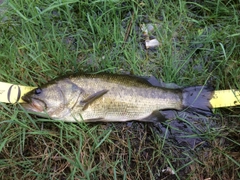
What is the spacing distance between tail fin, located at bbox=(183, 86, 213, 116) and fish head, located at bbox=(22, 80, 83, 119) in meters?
1.26

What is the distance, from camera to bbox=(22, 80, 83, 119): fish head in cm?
308

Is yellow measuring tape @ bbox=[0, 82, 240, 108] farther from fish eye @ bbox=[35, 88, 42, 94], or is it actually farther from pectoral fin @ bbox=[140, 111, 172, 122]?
pectoral fin @ bbox=[140, 111, 172, 122]

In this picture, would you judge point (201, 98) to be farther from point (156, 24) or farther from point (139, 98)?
point (156, 24)

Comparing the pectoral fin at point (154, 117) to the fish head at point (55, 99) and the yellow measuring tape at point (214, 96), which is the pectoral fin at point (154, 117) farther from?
the fish head at point (55, 99)

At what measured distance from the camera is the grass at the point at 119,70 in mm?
3199

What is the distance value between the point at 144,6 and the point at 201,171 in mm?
2309

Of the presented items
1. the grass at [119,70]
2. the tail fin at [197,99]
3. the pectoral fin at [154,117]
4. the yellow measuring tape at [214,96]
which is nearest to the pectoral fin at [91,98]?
the grass at [119,70]

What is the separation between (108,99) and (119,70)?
587 mm

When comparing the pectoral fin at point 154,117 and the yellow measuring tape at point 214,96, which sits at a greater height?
the yellow measuring tape at point 214,96

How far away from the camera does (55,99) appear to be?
3.09 metres

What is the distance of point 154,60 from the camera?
3.64 meters

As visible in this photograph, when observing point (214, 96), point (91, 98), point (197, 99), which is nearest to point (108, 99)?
point (91, 98)

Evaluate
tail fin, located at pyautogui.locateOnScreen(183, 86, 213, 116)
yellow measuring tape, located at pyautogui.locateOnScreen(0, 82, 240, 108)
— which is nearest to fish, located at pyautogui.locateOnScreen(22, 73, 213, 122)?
tail fin, located at pyautogui.locateOnScreen(183, 86, 213, 116)

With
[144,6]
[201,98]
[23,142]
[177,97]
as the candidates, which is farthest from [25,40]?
[201,98]
